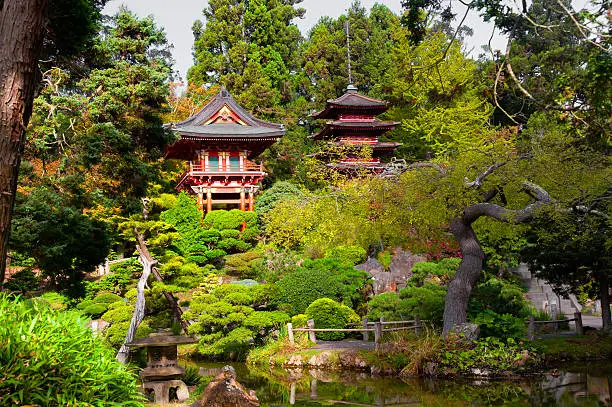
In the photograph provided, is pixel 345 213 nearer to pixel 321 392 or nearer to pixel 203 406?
pixel 321 392

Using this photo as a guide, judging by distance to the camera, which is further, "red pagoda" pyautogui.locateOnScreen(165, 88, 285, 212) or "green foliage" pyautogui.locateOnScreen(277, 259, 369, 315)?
"red pagoda" pyautogui.locateOnScreen(165, 88, 285, 212)

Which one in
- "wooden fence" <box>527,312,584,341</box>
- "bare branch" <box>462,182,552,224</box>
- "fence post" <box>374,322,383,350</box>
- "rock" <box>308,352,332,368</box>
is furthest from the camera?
"rock" <box>308,352,332,368</box>

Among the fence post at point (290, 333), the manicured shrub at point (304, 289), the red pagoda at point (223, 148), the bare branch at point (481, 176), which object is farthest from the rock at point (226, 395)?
the red pagoda at point (223, 148)

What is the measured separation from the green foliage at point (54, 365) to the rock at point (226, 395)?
57.6 inches

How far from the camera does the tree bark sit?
409 inches

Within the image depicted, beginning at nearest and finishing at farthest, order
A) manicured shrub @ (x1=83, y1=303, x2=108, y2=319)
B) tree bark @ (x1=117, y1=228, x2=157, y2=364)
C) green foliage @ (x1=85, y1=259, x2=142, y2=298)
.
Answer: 1. tree bark @ (x1=117, y1=228, x2=157, y2=364)
2. manicured shrub @ (x1=83, y1=303, x2=108, y2=319)
3. green foliage @ (x1=85, y1=259, x2=142, y2=298)

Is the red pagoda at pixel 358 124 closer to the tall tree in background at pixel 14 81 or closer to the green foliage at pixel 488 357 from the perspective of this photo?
the green foliage at pixel 488 357

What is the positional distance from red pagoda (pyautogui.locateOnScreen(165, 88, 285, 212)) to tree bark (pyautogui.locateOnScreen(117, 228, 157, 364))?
35.2ft

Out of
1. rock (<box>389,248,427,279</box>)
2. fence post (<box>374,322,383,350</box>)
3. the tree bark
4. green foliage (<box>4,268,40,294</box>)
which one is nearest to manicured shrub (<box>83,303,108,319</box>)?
green foliage (<box>4,268,40,294</box>)

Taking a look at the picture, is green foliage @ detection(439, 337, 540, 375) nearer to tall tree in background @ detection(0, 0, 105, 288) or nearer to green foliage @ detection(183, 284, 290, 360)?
green foliage @ detection(183, 284, 290, 360)

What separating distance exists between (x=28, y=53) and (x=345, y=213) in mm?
7594

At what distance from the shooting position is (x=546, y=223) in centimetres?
950

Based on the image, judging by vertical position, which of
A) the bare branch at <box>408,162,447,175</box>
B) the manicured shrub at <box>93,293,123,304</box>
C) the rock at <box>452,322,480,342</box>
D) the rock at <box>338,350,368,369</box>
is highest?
the bare branch at <box>408,162,447,175</box>

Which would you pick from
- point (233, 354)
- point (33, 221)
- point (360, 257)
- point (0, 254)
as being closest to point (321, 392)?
point (233, 354)
